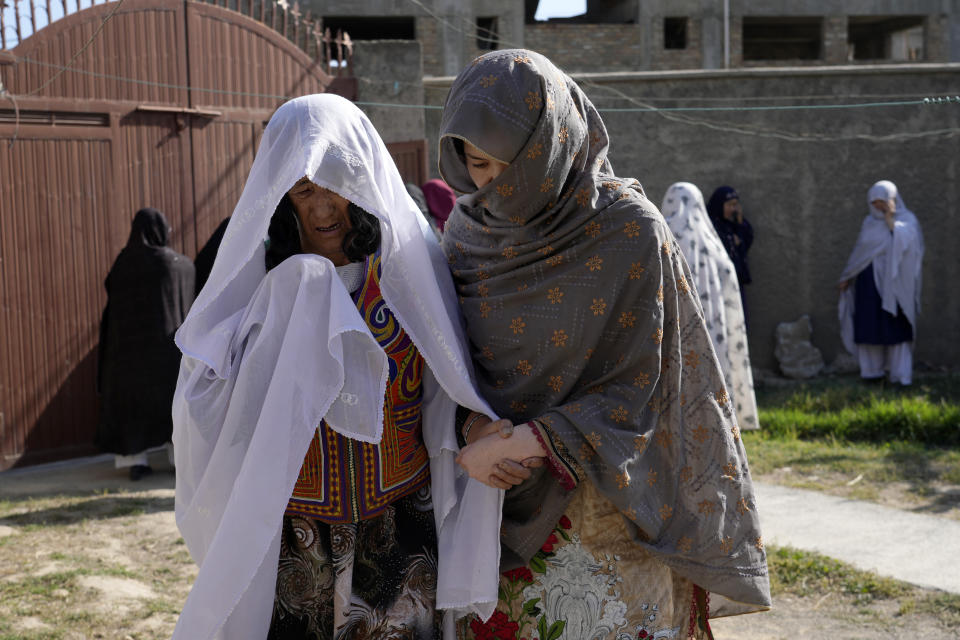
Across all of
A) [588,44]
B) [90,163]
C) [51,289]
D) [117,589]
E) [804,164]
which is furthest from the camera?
[588,44]

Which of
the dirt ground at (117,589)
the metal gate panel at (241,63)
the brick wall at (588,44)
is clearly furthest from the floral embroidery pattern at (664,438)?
the brick wall at (588,44)

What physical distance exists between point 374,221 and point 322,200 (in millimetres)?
126

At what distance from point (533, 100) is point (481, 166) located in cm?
17

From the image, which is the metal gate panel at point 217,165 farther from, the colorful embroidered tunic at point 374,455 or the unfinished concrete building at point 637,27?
the unfinished concrete building at point 637,27

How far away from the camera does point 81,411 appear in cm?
642

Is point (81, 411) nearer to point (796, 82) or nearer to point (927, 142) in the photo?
point (796, 82)

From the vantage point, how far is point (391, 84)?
8.02 meters

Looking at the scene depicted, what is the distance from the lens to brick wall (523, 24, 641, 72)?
54.5ft

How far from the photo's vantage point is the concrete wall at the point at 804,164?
9088mm

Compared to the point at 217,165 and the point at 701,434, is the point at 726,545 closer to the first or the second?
the point at 701,434

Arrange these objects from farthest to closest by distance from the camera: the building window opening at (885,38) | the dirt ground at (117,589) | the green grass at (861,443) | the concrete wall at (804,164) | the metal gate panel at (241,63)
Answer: the building window opening at (885,38), the concrete wall at (804,164), the metal gate panel at (241,63), the green grass at (861,443), the dirt ground at (117,589)

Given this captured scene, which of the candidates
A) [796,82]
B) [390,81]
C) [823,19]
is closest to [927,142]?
[796,82]

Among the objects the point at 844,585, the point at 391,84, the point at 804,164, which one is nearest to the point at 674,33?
the point at 804,164

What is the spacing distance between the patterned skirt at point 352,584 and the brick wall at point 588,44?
15034mm
